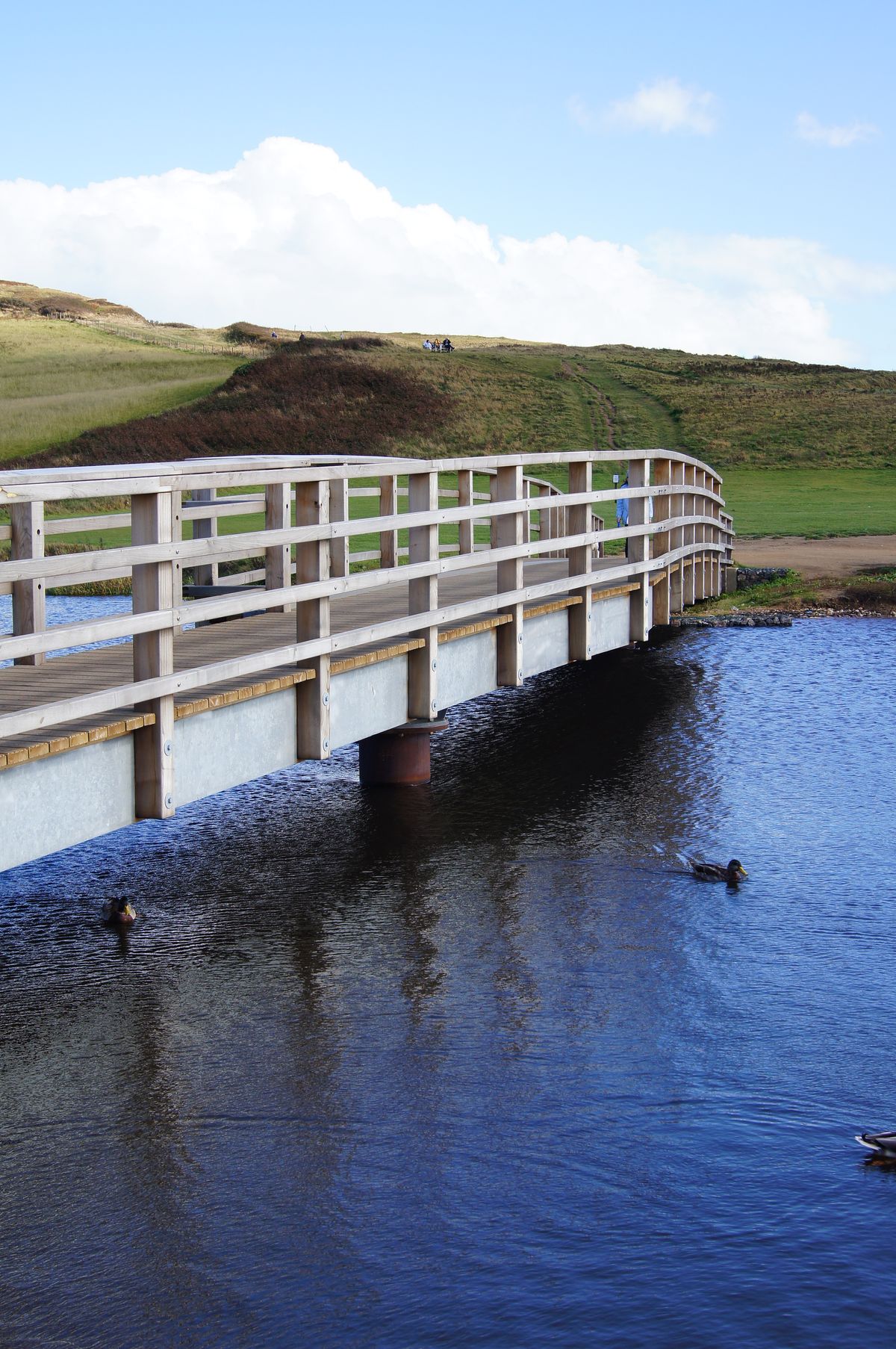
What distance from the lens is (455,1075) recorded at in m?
7.42

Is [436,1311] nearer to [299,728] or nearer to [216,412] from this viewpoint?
[299,728]

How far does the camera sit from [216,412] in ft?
201

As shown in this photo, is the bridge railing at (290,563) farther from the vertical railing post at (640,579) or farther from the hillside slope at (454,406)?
the hillside slope at (454,406)

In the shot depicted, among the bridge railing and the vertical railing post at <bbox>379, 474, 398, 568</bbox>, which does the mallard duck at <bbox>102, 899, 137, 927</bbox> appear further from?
the vertical railing post at <bbox>379, 474, 398, 568</bbox>

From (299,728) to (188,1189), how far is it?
3902 mm

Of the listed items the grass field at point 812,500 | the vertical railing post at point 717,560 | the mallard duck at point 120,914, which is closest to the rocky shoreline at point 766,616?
the vertical railing post at point 717,560

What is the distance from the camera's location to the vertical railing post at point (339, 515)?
1073 centimetres

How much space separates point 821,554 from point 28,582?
853 inches

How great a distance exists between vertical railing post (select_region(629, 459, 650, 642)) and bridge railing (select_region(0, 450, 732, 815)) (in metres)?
0.02

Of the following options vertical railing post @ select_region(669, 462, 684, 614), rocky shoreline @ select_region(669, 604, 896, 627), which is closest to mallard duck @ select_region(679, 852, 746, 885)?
vertical railing post @ select_region(669, 462, 684, 614)

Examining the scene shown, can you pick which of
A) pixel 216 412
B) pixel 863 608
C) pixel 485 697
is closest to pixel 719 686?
pixel 485 697

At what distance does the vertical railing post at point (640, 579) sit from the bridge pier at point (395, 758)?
3447 mm

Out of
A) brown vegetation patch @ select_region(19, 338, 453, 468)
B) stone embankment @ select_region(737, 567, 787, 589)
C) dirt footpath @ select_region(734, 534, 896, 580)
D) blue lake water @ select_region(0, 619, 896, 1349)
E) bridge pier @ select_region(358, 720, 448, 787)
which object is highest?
brown vegetation patch @ select_region(19, 338, 453, 468)

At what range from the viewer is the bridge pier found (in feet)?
43.1
